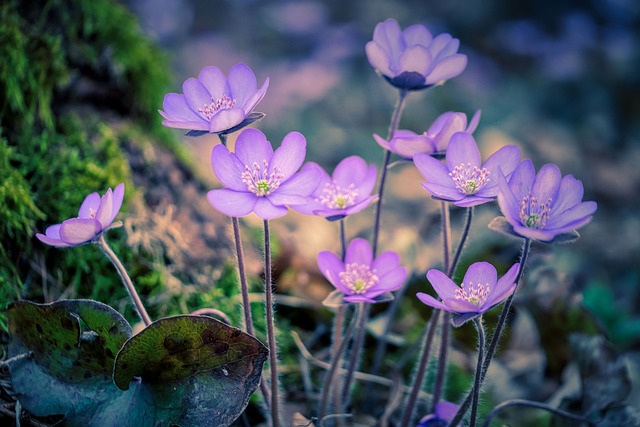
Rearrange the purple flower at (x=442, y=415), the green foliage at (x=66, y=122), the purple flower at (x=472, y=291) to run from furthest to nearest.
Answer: the green foliage at (x=66, y=122) → the purple flower at (x=442, y=415) → the purple flower at (x=472, y=291)

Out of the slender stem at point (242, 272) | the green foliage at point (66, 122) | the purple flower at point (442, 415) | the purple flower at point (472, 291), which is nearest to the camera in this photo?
the purple flower at point (472, 291)

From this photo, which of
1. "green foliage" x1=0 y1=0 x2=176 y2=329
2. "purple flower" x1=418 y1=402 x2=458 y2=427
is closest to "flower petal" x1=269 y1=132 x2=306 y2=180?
"purple flower" x1=418 y1=402 x2=458 y2=427

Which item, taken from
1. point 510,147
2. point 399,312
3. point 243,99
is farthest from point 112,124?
point 510,147

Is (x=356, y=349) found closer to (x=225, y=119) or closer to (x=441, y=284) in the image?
(x=441, y=284)

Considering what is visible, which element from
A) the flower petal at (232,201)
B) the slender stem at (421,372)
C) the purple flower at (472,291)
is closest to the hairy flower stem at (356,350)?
the slender stem at (421,372)

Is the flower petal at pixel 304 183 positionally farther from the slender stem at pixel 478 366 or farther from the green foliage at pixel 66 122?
the green foliage at pixel 66 122

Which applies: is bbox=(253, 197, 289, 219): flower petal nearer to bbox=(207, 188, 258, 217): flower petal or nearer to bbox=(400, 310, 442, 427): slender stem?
bbox=(207, 188, 258, 217): flower petal
